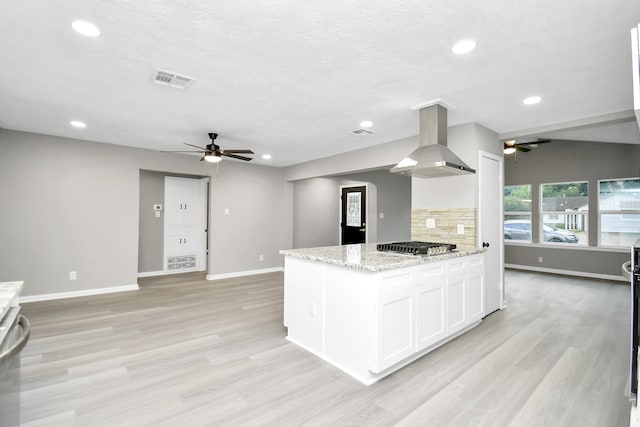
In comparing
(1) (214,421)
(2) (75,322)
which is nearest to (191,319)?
(2) (75,322)

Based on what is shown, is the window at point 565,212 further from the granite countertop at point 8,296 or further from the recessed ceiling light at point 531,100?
the granite countertop at point 8,296

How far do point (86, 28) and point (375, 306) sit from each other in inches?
106

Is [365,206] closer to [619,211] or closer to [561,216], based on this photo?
[561,216]

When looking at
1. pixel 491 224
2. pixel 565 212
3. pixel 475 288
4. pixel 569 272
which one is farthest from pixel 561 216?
pixel 475 288

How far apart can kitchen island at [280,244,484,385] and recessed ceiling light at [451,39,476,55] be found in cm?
162

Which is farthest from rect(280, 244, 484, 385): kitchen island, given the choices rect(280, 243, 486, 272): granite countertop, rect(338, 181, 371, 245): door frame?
rect(338, 181, 371, 245): door frame

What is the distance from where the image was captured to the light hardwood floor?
6.36 feet

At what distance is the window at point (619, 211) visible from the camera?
5758mm

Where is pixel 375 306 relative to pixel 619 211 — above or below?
below

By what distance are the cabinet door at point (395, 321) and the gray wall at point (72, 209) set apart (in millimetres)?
4624

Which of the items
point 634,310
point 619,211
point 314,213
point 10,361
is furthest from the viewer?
point 314,213

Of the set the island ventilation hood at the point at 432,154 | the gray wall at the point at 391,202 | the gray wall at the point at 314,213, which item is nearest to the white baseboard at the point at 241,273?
the gray wall at the point at 314,213

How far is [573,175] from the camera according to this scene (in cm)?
639

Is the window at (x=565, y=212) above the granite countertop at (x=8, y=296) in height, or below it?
above
